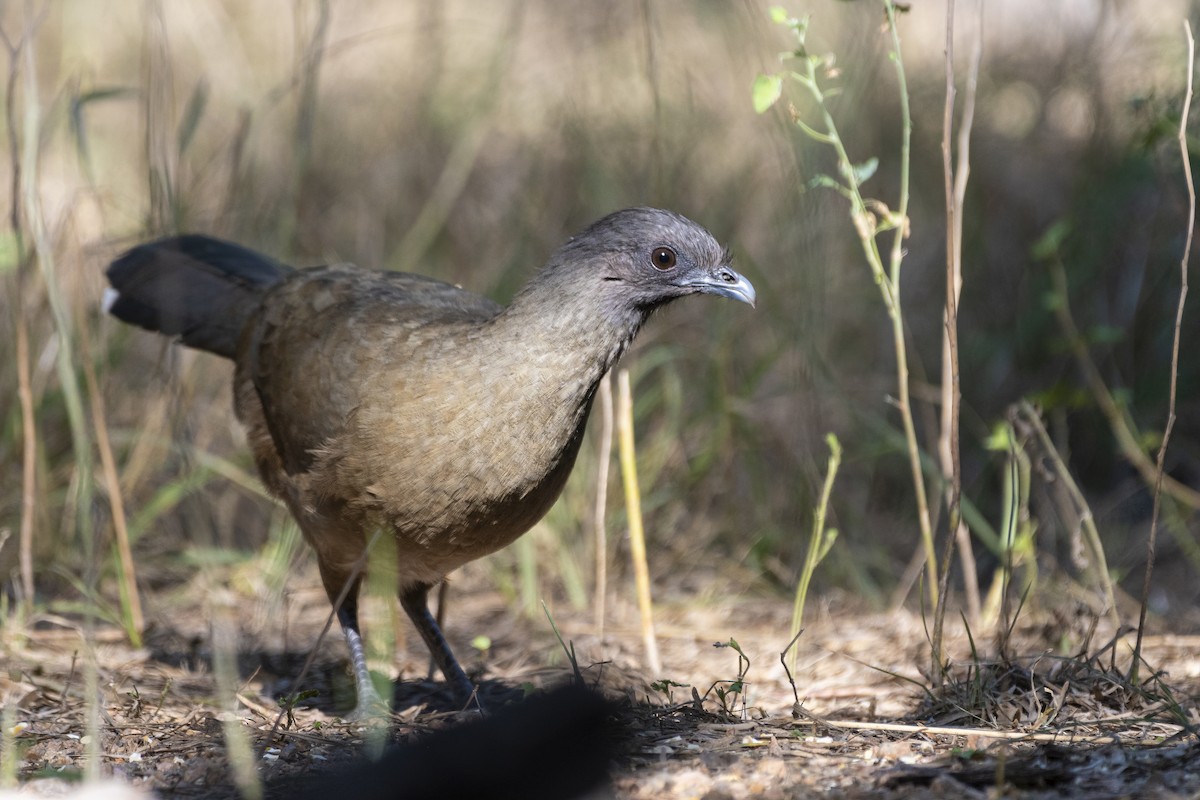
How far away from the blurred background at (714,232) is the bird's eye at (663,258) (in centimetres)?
87

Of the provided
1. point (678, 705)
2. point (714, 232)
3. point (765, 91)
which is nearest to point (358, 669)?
point (678, 705)

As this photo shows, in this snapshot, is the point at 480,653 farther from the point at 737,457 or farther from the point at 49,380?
the point at 49,380

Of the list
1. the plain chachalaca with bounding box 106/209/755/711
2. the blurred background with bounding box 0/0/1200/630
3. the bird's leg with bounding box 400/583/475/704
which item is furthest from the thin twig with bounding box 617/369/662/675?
the blurred background with bounding box 0/0/1200/630

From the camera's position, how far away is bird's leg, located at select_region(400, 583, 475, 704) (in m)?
4.13

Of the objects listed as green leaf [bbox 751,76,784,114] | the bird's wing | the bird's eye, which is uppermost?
green leaf [bbox 751,76,784,114]

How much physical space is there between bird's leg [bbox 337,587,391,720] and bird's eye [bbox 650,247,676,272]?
143cm

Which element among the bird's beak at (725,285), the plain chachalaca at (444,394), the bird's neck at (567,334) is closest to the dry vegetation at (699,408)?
the plain chachalaca at (444,394)

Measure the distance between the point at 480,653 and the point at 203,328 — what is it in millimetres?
1542

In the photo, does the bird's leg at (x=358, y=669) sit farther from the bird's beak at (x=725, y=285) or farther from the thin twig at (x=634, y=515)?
the bird's beak at (x=725, y=285)

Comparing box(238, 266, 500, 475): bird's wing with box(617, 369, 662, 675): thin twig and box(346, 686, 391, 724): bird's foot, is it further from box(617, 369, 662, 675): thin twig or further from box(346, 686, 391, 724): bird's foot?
box(346, 686, 391, 724): bird's foot

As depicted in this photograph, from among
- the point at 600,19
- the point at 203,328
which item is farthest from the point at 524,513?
the point at 600,19

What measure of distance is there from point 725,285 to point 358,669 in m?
1.68

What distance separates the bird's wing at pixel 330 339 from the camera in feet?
12.2

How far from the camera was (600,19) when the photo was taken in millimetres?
8898
